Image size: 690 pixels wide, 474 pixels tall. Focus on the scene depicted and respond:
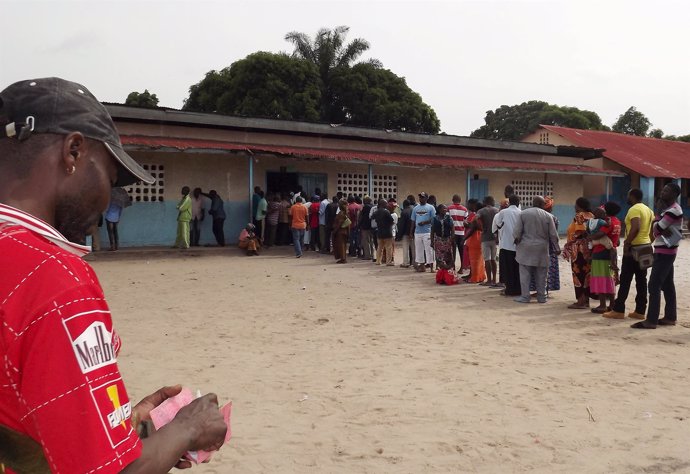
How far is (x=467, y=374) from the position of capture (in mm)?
5133

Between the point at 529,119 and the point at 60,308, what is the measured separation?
145 ft

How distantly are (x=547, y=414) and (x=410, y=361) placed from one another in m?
1.54

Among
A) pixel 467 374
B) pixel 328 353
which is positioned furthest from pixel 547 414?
pixel 328 353

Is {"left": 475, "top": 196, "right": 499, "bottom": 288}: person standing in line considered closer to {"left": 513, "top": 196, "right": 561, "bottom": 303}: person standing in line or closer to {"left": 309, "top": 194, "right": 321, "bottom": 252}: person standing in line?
{"left": 513, "top": 196, "right": 561, "bottom": 303}: person standing in line

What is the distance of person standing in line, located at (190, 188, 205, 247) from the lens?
15.3m

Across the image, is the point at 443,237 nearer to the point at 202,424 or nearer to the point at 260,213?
the point at 260,213

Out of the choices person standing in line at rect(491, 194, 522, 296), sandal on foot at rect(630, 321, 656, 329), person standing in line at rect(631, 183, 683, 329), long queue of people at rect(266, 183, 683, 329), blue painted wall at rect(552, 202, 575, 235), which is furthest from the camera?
blue painted wall at rect(552, 202, 575, 235)

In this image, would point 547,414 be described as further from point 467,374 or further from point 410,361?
point 410,361

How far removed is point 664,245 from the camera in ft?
22.9

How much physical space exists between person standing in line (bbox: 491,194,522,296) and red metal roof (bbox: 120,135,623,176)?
24.8 ft

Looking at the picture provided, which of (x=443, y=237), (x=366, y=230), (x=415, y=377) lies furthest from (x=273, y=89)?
(x=415, y=377)

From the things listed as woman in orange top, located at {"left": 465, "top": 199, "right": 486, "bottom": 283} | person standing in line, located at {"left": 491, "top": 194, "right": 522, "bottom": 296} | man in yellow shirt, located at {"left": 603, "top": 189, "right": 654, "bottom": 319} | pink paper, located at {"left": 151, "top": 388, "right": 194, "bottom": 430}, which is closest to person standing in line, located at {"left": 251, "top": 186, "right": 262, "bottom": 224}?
woman in orange top, located at {"left": 465, "top": 199, "right": 486, "bottom": 283}

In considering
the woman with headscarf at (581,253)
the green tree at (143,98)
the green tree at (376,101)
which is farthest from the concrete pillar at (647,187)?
the green tree at (143,98)

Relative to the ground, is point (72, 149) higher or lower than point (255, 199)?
lower
